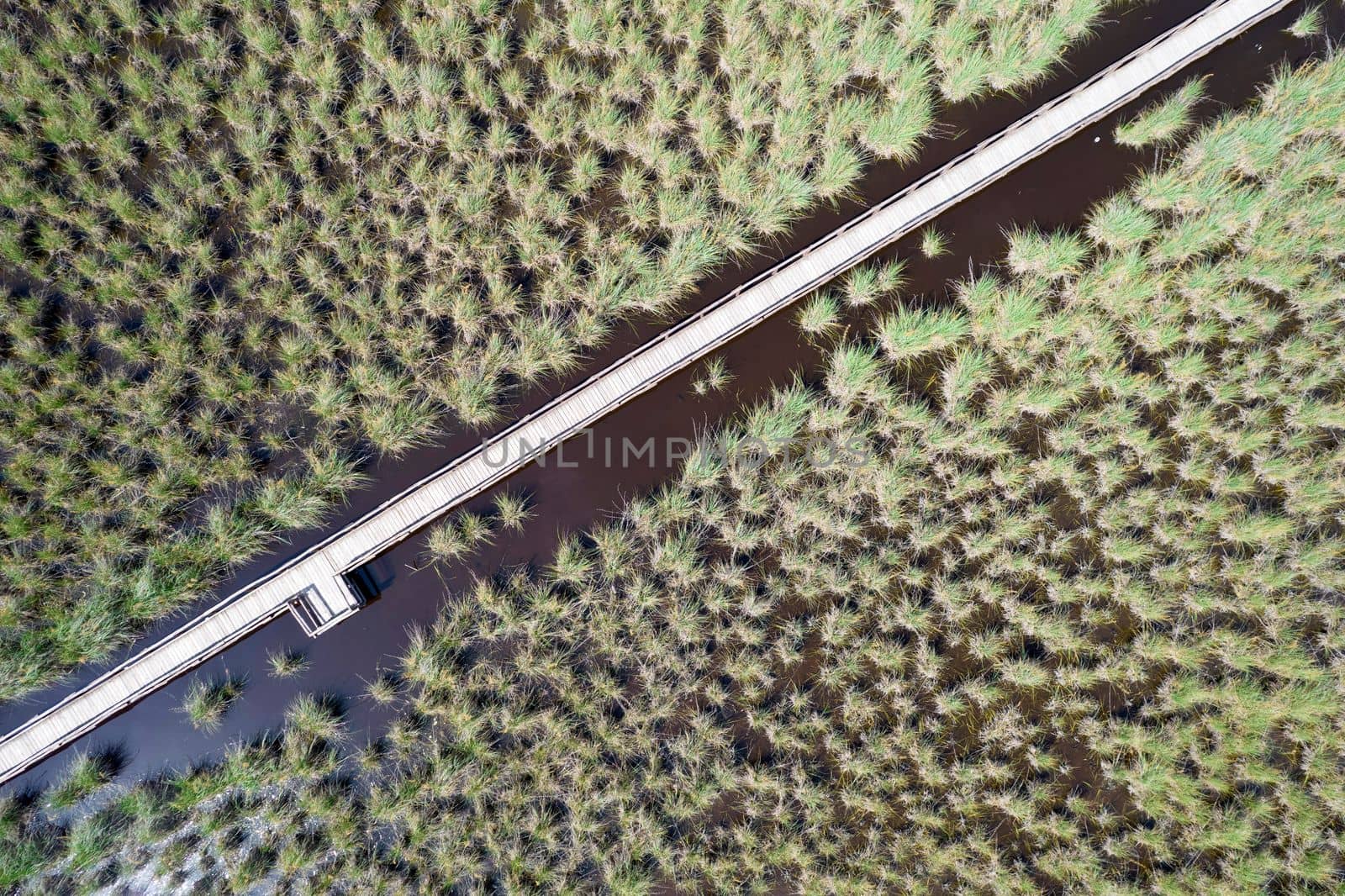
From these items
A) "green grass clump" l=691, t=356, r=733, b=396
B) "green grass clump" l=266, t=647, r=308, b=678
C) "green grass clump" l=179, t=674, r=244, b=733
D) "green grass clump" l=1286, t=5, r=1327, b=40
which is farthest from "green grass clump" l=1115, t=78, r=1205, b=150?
"green grass clump" l=179, t=674, r=244, b=733

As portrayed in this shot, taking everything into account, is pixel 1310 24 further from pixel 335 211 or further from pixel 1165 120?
pixel 335 211

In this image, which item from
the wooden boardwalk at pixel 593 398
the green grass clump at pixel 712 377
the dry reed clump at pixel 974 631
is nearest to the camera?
the wooden boardwalk at pixel 593 398

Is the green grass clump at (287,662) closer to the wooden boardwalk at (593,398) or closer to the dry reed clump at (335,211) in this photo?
the wooden boardwalk at (593,398)

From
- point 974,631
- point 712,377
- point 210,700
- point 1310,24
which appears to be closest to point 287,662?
point 210,700

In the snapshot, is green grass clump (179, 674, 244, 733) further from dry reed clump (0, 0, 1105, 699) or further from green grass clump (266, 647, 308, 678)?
dry reed clump (0, 0, 1105, 699)

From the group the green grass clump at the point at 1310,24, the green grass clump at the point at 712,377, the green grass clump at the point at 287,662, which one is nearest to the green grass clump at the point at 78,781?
the green grass clump at the point at 287,662

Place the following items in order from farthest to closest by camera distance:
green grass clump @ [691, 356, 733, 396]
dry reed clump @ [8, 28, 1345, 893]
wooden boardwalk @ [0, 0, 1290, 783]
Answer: green grass clump @ [691, 356, 733, 396]
dry reed clump @ [8, 28, 1345, 893]
wooden boardwalk @ [0, 0, 1290, 783]

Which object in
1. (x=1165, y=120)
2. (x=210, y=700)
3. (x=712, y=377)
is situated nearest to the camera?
(x=1165, y=120)
